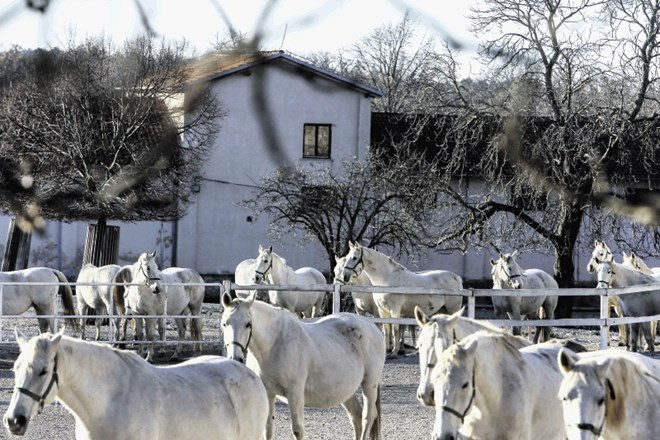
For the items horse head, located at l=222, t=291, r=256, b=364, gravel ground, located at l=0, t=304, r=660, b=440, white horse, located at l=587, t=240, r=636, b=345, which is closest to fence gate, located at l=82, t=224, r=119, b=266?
gravel ground, located at l=0, t=304, r=660, b=440

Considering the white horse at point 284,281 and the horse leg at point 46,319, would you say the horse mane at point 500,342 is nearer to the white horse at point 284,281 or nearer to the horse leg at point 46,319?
the white horse at point 284,281

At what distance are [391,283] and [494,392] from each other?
10.4 m

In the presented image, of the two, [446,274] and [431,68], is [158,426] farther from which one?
[446,274]

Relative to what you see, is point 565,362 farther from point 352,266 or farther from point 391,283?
point 391,283

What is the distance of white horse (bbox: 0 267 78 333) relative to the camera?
15.8m

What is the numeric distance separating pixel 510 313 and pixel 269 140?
53.1 ft

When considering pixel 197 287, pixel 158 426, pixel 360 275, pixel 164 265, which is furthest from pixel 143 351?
pixel 164 265

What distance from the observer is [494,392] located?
5672 mm

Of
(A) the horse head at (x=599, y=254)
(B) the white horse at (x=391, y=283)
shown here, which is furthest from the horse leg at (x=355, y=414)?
(A) the horse head at (x=599, y=254)

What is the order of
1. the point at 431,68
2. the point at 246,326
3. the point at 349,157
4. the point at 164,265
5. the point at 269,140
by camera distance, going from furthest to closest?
the point at 164,265, the point at 349,157, the point at 246,326, the point at 431,68, the point at 269,140

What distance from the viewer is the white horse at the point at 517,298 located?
1731cm

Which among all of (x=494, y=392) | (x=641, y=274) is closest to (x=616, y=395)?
(x=494, y=392)

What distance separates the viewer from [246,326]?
791 centimetres

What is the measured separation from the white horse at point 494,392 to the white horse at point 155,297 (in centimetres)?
929
